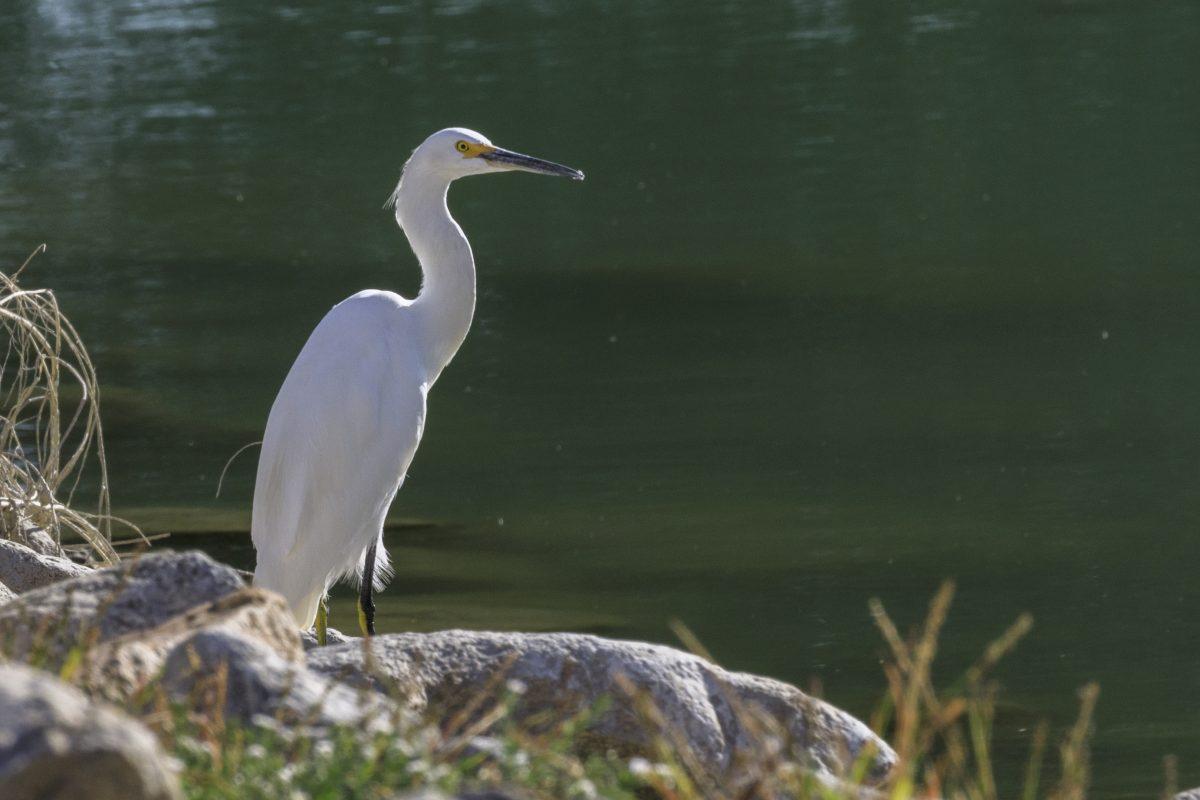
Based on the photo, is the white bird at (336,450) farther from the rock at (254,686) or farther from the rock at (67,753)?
the rock at (67,753)

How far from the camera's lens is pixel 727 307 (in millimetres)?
8977

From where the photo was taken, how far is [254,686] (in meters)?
2.46

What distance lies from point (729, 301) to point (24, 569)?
487 cm

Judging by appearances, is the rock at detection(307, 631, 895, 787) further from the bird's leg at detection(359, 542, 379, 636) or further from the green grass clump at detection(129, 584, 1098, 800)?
the bird's leg at detection(359, 542, 379, 636)

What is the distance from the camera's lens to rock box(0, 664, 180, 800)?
1825mm

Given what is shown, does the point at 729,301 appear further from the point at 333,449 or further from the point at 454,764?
the point at 454,764

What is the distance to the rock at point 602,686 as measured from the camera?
126 inches

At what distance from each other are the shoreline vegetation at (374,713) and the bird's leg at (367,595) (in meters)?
1.72

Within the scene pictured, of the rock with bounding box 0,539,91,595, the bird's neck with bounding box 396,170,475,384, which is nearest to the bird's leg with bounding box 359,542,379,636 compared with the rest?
the bird's neck with bounding box 396,170,475,384

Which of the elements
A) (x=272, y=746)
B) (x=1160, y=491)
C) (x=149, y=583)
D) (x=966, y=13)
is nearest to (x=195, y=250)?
(x=1160, y=491)

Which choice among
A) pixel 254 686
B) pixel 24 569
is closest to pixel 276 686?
pixel 254 686

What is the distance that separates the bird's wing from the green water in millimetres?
897

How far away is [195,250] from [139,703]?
8527 millimetres

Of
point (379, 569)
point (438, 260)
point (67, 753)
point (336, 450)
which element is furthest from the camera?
point (379, 569)
